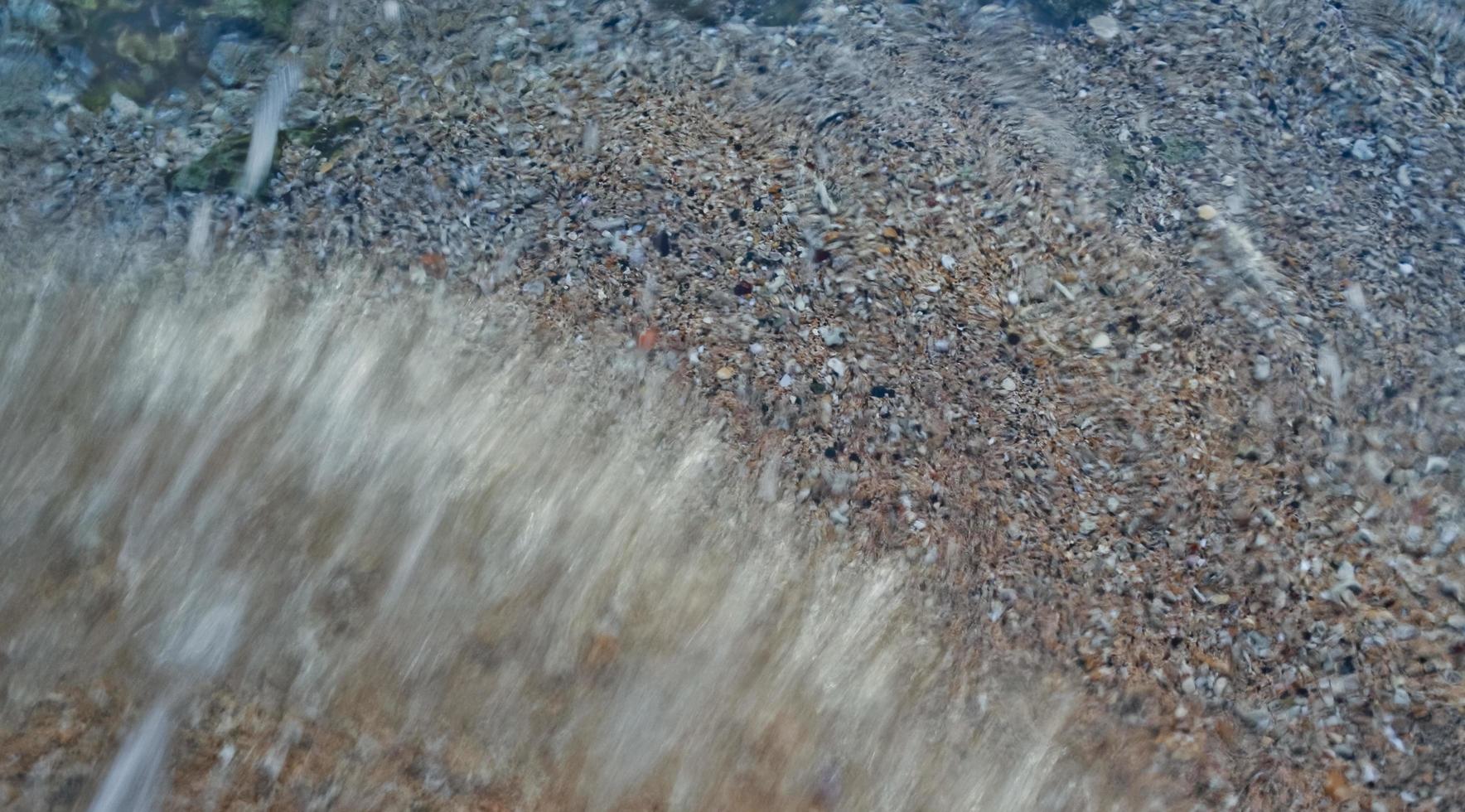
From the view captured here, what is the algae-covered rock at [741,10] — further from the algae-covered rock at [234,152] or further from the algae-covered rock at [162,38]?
the algae-covered rock at [162,38]

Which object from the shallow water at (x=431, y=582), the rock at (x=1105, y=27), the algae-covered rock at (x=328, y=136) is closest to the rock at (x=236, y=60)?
the algae-covered rock at (x=328, y=136)

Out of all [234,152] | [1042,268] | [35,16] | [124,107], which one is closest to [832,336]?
[1042,268]

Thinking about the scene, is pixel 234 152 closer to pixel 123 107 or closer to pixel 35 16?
pixel 123 107

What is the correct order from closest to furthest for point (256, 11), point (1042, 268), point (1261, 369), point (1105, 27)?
point (1261, 369) < point (1042, 268) < point (1105, 27) < point (256, 11)

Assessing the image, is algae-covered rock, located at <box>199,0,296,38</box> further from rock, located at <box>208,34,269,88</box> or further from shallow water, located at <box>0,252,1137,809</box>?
shallow water, located at <box>0,252,1137,809</box>

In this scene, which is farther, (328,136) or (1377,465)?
(328,136)

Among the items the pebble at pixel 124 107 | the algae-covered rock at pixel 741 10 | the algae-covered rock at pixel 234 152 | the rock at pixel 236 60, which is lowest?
the algae-covered rock at pixel 234 152
